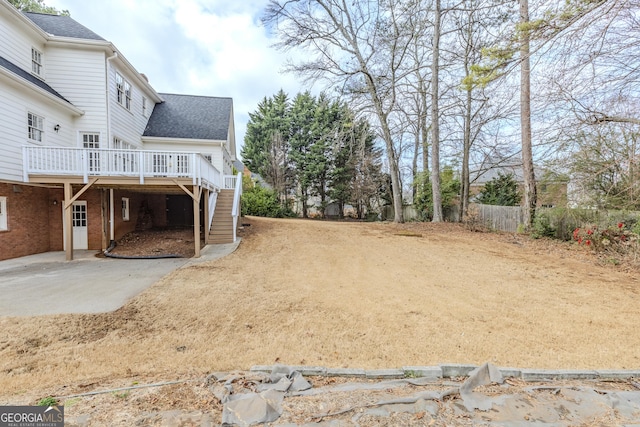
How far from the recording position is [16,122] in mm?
8617

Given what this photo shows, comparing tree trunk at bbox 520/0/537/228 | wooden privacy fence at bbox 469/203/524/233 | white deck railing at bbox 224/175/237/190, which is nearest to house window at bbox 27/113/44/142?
white deck railing at bbox 224/175/237/190

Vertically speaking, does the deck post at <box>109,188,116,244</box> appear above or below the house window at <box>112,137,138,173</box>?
below

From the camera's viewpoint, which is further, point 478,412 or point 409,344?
point 409,344

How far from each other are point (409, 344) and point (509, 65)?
669 centimetres

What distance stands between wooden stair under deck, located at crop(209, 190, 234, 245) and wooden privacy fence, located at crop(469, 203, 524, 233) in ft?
38.4

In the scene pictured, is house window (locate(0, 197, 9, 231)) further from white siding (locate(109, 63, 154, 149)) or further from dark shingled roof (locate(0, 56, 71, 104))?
white siding (locate(109, 63, 154, 149))

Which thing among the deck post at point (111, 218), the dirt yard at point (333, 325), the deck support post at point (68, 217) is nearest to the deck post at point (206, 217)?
the dirt yard at point (333, 325)

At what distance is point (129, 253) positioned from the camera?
9820mm

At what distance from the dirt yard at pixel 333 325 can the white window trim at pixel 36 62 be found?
9.70 meters

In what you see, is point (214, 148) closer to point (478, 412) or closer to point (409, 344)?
point (409, 344)

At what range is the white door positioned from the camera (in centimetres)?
1058

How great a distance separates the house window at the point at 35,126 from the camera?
9.15 metres

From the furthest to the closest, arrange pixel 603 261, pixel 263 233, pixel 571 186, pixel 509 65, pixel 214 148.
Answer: pixel 214 148
pixel 263 233
pixel 571 186
pixel 603 261
pixel 509 65

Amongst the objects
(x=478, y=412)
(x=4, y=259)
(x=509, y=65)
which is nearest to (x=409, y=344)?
(x=478, y=412)
